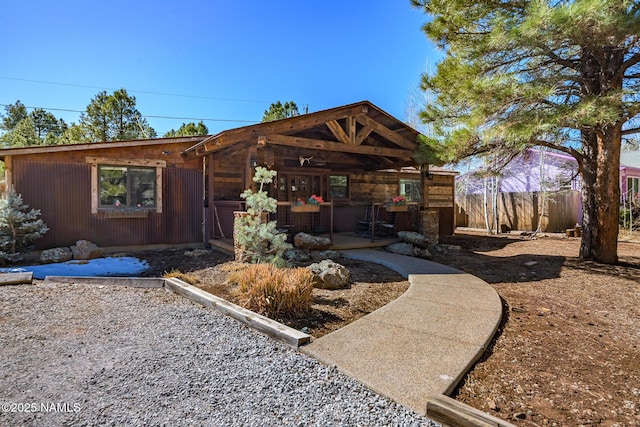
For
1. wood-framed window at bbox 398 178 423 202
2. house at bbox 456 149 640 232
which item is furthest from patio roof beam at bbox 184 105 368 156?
house at bbox 456 149 640 232

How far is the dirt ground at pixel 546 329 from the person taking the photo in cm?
196

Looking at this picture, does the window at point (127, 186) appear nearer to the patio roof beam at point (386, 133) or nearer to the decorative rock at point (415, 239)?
the patio roof beam at point (386, 133)

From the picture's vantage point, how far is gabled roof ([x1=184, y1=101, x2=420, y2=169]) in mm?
6320

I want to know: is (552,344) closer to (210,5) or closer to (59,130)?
(210,5)

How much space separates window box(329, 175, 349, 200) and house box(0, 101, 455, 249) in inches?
1.4

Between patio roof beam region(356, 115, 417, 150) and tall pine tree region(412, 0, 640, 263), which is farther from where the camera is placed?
patio roof beam region(356, 115, 417, 150)

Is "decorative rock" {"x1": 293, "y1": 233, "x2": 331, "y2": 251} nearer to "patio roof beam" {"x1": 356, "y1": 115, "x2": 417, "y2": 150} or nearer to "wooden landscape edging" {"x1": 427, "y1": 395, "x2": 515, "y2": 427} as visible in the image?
"patio roof beam" {"x1": 356, "y1": 115, "x2": 417, "y2": 150}

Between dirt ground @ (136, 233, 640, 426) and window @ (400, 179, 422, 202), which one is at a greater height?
window @ (400, 179, 422, 202)

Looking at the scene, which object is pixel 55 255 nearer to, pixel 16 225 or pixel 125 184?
pixel 16 225

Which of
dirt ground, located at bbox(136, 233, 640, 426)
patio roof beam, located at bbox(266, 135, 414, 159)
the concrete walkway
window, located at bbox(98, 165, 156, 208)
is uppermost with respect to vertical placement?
patio roof beam, located at bbox(266, 135, 414, 159)

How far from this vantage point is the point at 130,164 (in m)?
8.08

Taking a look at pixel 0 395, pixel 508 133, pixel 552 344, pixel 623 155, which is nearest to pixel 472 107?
pixel 508 133

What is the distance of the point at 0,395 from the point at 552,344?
418cm

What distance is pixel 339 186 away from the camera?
10.5 meters
